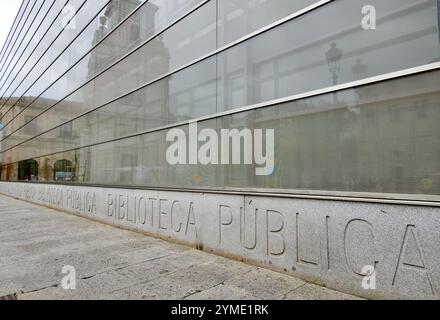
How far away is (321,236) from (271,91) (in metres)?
2.48

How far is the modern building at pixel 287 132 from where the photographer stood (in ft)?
11.2

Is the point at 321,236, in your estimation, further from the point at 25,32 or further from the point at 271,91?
the point at 25,32

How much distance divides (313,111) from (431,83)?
56.8 inches

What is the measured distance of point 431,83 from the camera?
133 inches

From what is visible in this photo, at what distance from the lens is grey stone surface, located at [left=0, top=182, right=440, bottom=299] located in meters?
3.12

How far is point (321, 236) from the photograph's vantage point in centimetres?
388

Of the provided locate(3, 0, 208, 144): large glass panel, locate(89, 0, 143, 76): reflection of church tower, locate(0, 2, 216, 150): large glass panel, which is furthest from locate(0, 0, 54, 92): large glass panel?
locate(89, 0, 143, 76): reflection of church tower

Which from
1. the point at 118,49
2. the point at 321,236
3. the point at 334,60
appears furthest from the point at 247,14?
the point at 118,49

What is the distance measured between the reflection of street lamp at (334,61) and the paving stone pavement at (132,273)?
8.72ft

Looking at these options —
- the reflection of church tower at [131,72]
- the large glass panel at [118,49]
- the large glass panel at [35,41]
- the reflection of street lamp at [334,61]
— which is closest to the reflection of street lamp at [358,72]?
the reflection of street lamp at [334,61]

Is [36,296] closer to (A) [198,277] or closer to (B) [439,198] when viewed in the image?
(A) [198,277]

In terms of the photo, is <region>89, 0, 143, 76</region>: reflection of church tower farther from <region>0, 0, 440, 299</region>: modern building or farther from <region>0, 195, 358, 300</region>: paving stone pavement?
<region>0, 195, 358, 300</region>: paving stone pavement

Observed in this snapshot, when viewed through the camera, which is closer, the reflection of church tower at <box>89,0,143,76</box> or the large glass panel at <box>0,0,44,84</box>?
the reflection of church tower at <box>89,0,143,76</box>

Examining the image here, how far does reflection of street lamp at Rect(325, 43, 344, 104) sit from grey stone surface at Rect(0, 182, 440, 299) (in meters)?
1.68
